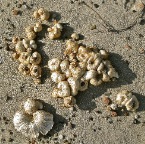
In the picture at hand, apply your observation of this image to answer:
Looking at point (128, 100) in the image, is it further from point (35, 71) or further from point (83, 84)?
point (35, 71)

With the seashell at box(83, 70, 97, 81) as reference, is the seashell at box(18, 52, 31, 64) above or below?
below

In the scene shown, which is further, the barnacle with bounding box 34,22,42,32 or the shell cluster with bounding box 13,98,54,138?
the barnacle with bounding box 34,22,42,32

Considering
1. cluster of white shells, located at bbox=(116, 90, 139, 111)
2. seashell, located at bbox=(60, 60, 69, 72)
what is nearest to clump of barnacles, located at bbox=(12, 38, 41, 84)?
seashell, located at bbox=(60, 60, 69, 72)

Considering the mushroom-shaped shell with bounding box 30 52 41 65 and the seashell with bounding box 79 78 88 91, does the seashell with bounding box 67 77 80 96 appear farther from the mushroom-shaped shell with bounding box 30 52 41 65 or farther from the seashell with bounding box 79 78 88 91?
the mushroom-shaped shell with bounding box 30 52 41 65

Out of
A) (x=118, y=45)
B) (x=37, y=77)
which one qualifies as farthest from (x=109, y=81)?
(x=37, y=77)

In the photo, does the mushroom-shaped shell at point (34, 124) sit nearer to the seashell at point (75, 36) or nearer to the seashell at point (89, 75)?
the seashell at point (89, 75)

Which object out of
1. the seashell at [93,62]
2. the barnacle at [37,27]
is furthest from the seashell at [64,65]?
the barnacle at [37,27]

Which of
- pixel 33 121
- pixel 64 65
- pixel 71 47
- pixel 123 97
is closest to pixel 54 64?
pixel 64 65
